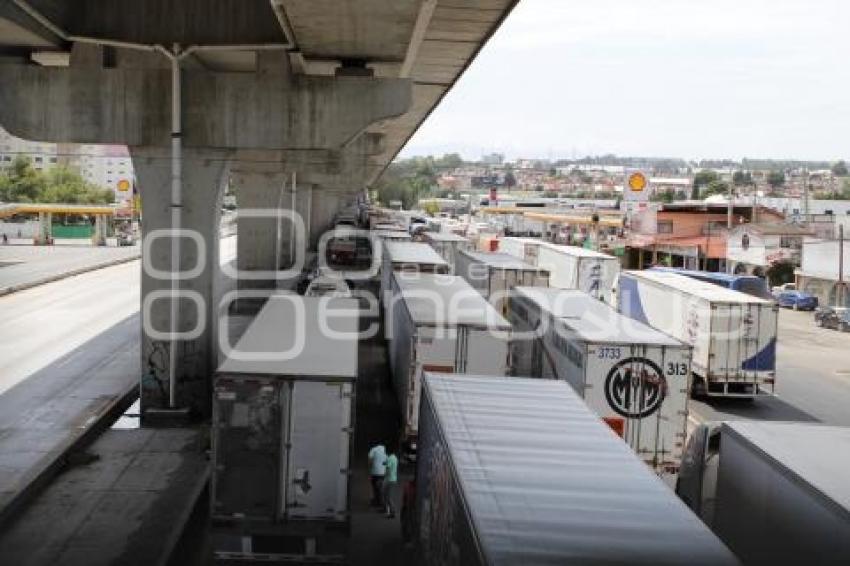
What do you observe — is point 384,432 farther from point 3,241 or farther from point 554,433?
point 3,241

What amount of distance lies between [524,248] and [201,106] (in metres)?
29.9

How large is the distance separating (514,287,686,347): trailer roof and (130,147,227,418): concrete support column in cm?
693

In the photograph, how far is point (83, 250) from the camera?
224ft

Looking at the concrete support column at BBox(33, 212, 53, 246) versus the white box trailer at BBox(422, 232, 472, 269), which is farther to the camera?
the concrete support column at BBox(33, 212, 53, 246)

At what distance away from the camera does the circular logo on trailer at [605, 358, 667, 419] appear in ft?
47.3

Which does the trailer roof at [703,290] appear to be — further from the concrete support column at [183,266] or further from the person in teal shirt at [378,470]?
the concrete support column at [183,266]

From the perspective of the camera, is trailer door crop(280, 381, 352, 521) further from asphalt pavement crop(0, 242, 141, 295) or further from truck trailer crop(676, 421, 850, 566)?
asphalt pavement crop(0, 242, 141, 295)

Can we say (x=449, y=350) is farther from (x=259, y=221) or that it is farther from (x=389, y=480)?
(x=259, y=221)

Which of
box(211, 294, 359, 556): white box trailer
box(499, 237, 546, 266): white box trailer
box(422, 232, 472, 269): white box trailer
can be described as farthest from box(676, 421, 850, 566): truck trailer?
box(499, 237, 546, 266): white box trailer

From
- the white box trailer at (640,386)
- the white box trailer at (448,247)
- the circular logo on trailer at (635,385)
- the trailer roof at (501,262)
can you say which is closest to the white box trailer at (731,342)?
the trailer roof at (501,262)

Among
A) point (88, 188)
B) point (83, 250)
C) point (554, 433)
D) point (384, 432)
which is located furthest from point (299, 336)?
point (88, 188)

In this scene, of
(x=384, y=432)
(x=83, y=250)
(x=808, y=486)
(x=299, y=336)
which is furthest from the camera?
(x=83, y=250)

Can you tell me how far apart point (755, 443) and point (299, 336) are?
7.44m

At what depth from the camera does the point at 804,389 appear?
982 inches
